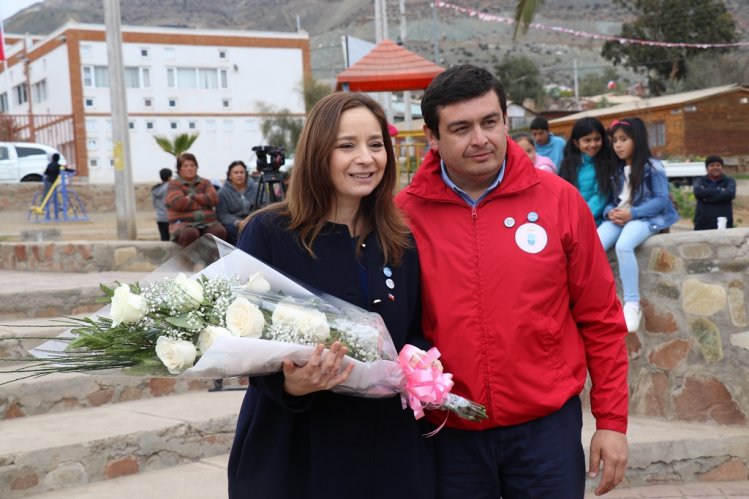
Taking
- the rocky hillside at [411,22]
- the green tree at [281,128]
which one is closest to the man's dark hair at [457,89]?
the green tree at [281,128]

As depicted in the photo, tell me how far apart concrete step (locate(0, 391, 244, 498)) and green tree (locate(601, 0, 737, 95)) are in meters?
44.4

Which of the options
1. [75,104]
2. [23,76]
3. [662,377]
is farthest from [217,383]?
[23,76]

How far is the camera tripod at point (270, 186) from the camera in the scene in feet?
29.5

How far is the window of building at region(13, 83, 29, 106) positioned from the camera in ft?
171

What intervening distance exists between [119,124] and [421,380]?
9.53 m

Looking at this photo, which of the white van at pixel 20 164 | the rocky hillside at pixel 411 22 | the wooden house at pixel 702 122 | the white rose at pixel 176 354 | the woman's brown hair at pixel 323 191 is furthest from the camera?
the rocky hillside at pixel 411 22

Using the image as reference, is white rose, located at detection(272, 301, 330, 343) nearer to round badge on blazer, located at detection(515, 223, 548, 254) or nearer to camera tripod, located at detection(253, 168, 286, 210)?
round badge on blazer, located at detection(515, 223, 548, 254)

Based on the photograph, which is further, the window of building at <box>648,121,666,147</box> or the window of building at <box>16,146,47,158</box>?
the window of building at <box>648,121,666,147</box>

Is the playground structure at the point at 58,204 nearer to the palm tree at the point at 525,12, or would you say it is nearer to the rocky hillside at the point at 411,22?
the palm tree at the point at 525,12

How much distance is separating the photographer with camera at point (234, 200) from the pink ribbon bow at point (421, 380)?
21.4 feet

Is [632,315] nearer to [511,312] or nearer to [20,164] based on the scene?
[511,312]

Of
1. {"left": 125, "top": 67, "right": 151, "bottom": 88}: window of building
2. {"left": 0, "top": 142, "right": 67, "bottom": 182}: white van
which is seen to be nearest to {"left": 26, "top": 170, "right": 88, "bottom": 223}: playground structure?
{"left": 0, "top": 142, "right": 67, "bottom": 182}: white van

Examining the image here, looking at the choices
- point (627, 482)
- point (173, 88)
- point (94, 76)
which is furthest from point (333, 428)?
point (173, 88)

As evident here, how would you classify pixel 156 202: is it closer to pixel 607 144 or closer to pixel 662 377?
pixel 607 144
